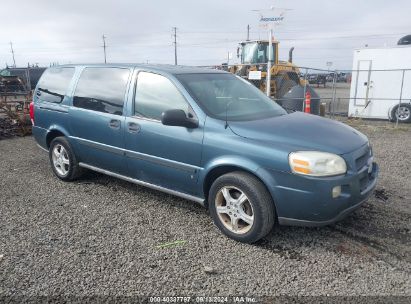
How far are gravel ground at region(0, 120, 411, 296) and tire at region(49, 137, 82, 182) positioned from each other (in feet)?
1.21

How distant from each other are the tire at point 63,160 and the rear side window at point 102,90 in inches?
26.3

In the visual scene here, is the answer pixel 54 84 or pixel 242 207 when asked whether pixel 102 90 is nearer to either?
pixel 54 84

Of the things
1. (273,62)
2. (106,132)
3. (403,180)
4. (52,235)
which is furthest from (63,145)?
A: (273,62)

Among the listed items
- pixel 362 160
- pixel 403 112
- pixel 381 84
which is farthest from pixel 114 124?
pixel 403 112

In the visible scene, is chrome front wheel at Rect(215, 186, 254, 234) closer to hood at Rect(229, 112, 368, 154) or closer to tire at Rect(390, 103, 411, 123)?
hood at Rect(229, 112, 368, 154)

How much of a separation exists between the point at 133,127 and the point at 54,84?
208 cm

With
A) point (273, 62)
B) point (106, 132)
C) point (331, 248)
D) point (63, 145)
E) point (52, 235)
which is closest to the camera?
point (331, 248)

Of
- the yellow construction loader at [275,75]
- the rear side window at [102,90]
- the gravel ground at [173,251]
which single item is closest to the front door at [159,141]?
the rear side window at [102,90]

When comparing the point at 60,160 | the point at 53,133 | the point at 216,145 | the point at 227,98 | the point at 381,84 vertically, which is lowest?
the point at 60,160

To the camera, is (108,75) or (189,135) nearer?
(189,135)

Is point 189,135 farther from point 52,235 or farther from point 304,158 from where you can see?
point 52,235

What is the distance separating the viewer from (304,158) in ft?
10.8

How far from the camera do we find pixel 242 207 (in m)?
3.66

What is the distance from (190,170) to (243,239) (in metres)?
0.90
